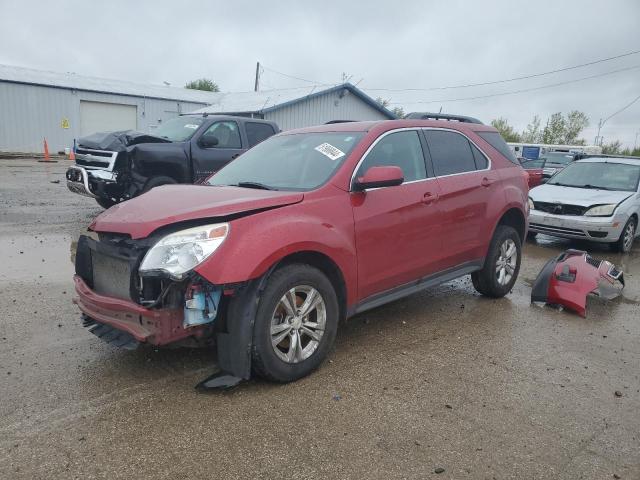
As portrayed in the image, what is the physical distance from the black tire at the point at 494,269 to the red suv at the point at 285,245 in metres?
0.45

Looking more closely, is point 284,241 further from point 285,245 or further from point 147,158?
A: point 147,158

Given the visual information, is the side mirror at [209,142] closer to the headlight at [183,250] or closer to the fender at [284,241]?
the fender at [284,241]

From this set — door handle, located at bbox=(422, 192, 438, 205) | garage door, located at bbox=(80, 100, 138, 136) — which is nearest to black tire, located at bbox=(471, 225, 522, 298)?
door handle, located at bbox=(422, 192, 438, 205)

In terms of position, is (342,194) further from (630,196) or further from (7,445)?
(630,196)

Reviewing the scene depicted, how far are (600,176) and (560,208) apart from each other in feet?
5.61

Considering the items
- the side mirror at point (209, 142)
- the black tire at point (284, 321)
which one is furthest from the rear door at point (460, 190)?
the side mirror at point (209, 142)

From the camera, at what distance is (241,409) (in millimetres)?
3131

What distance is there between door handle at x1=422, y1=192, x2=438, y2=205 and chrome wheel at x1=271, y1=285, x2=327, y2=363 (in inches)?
57.0

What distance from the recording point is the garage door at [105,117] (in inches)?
1226

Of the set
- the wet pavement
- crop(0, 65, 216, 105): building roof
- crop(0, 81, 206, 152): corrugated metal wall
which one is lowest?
the wet pavement

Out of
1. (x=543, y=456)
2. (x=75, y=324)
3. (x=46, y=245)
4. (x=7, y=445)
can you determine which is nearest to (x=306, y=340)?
(x=543, y=456)

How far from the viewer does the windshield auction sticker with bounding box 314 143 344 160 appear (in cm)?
406

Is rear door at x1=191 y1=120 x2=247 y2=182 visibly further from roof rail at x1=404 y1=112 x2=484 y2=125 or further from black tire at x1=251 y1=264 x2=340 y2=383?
black tire at x1=251 y1=264 x2=340 y2=383

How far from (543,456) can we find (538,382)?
982 mm
